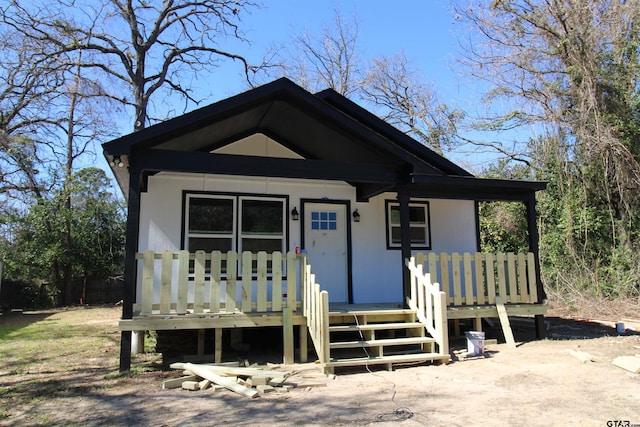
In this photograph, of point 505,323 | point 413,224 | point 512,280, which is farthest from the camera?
point 413,224

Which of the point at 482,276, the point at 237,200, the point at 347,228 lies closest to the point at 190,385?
the point at 237,200

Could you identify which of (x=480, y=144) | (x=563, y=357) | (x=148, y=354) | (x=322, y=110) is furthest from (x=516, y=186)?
(x=480, y=144)

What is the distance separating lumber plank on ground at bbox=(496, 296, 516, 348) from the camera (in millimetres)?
7906

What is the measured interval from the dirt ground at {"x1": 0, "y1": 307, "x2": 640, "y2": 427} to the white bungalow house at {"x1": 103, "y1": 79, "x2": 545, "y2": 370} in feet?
1.95

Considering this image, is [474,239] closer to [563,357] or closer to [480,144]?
[563,357]

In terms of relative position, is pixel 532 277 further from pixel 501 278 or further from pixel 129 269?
pixel 129 269

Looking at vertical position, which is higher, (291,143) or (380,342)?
(291,143)

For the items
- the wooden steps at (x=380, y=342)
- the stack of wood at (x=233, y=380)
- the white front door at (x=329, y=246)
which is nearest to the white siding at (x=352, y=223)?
the white front door at (x=329, y=246)

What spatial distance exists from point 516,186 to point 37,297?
64.9ft

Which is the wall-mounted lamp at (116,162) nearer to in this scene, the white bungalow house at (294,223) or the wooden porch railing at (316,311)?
the white bungalow house at (294,223)

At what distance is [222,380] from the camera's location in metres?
5.56

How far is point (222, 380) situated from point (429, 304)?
133 inches

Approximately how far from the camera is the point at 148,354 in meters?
8.30

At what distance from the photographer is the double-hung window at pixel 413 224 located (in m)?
10.0
